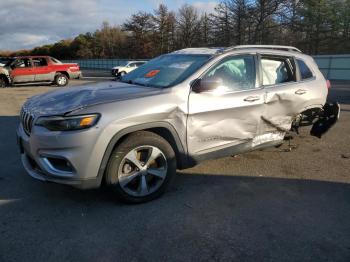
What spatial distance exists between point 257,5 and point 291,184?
38.2 metres

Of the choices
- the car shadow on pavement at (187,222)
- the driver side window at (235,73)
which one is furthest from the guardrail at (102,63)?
the car shadow on pavement at (187,222)

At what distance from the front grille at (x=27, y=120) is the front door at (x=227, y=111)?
173 centimetres

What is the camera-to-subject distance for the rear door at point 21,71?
62.6 feet

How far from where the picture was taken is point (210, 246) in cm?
310

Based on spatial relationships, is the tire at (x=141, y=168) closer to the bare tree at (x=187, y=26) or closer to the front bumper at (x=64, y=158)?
the front bumper at (x=64, y=158)

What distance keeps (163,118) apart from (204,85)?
0.64 meters

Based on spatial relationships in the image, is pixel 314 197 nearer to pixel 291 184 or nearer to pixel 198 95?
pixel 291 184

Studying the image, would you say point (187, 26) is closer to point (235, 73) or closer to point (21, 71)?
point (21, 71)

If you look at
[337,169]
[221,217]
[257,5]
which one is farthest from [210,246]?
[257,5]

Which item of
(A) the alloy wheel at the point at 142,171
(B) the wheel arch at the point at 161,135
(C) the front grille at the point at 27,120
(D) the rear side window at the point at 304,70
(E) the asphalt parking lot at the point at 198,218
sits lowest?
(E) the asphalt parking lot at the point at 198,218

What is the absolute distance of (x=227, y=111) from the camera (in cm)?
434

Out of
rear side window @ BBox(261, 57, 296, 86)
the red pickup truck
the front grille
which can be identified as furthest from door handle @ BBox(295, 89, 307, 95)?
the red pickup truck

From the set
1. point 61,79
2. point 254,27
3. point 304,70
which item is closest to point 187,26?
point 254,27

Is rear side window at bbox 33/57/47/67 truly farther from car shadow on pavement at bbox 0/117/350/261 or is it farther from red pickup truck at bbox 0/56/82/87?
car shadow on pavement at bbox 0/117/350/261
